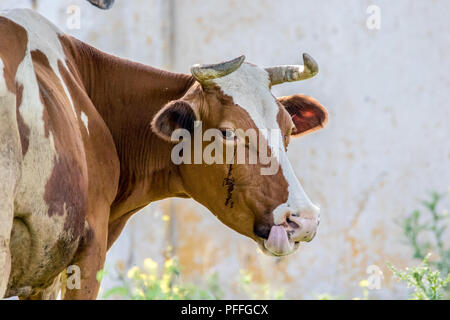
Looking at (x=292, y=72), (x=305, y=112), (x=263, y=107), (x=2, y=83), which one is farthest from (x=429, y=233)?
(x=2, y=83)

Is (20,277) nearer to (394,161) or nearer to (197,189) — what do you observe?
(197,189)

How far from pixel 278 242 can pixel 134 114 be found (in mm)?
1115

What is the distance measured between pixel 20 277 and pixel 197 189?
1.10 m

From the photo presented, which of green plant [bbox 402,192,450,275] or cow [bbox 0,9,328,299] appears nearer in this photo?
cow [bbox 0,9,328,299]

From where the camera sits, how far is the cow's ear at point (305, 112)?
4910 millimetres

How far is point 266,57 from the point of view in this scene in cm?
784

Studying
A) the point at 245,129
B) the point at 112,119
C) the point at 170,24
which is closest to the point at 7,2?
the point at 170,24

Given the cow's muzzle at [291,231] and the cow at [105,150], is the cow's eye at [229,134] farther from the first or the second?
the cow's muzzle at [291,231]

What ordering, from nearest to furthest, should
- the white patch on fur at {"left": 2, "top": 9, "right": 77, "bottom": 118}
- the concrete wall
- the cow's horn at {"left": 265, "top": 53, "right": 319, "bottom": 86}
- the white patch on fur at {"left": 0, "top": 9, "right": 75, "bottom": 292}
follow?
the white patch on fur at {"left": 0, "top": 9, "right": 75, "bottom": 292}
the white patch on fur at {"left": 2, "top": 9, "right": 77, "bottom": 118}
the cow's horn at {"left": 265, "top": 53, "right": 319, "bottom": 86}
the concrete wall

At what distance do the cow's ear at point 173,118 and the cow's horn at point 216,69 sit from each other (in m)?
→ 0.16

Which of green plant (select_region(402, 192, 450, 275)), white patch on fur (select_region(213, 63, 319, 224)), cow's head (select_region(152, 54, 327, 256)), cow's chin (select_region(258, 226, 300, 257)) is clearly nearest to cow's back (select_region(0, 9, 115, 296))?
cow's head (select_region(152, 54, 327, 256))

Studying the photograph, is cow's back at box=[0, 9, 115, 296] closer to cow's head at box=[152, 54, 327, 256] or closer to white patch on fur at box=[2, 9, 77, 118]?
white patch on fur at box=[2, 9, 77, 118]

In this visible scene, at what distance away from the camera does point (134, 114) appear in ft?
14.9

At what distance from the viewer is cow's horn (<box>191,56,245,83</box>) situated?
415 cm
